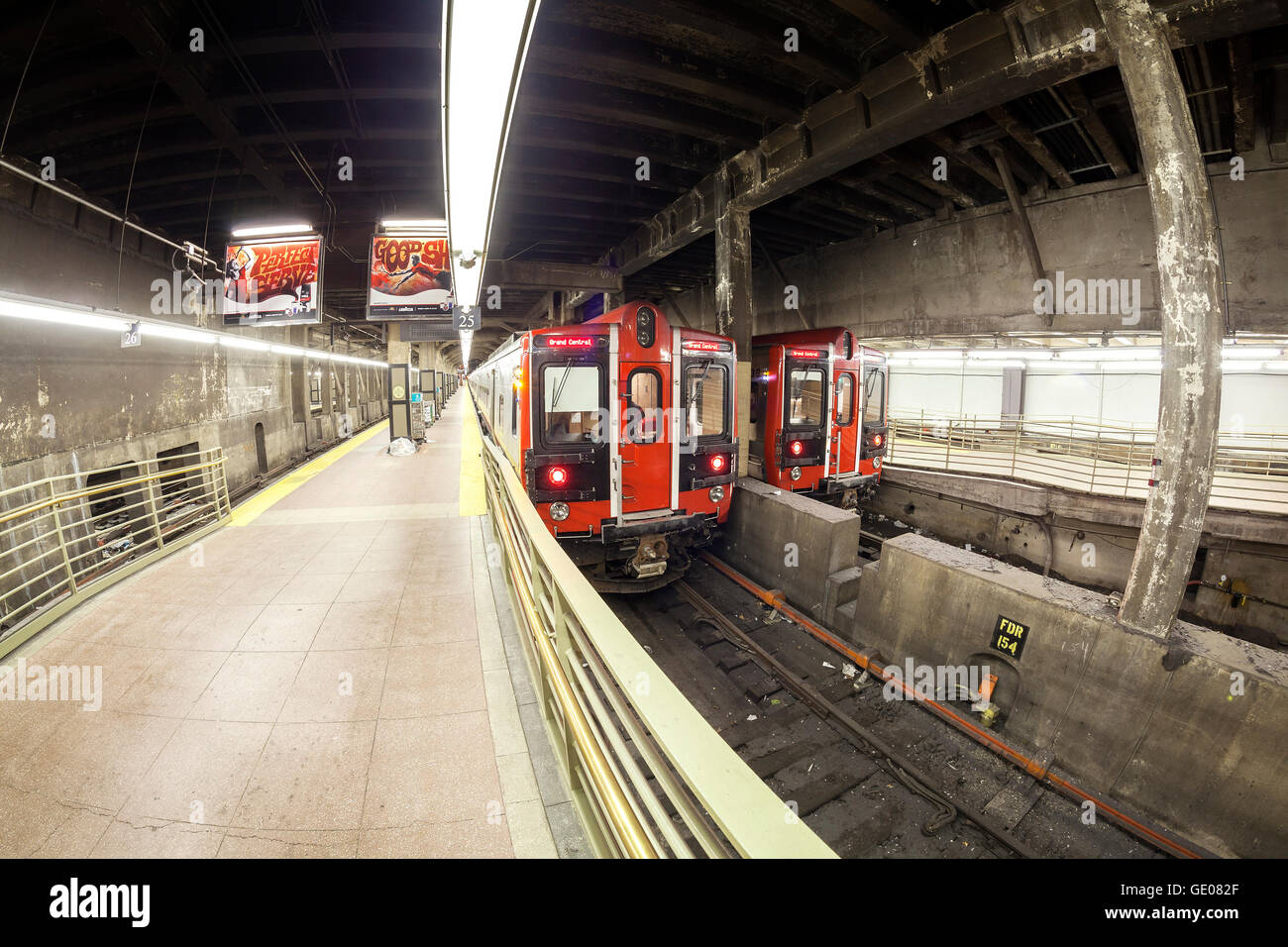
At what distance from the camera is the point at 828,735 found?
442cm

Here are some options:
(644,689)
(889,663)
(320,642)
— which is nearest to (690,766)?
(644,689)

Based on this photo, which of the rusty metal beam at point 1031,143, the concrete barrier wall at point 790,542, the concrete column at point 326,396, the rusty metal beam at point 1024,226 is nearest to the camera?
the rusty metal beam at point 1031,143

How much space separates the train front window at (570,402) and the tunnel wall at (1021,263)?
6641mm

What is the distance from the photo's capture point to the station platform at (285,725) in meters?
2.15

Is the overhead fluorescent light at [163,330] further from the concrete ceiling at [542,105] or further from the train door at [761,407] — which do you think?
the train door at [761,407]

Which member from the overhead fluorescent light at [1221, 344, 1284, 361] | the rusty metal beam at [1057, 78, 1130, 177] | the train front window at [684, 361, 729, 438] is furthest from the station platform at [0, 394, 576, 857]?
the overhead fluorescent light at [1221, 344, 1284, 361]

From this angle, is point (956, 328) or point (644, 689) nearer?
point (644, 689)

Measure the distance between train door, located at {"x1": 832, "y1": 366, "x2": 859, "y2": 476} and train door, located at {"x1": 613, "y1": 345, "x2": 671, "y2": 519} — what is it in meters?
3.95

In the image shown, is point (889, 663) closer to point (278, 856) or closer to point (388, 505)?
point (278, 856)

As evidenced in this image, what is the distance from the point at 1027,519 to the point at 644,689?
10.4 m

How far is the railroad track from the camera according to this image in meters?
3.43

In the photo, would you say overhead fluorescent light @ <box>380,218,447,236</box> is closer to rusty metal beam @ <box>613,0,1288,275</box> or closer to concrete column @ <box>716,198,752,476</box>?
concrete column @ <box>716,198,752,476</box>

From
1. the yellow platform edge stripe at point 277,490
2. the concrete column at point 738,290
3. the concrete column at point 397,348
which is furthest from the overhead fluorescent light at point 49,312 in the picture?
the concrete column at point 397,348

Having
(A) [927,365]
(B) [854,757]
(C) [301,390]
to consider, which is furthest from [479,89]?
(A) [927,365]
